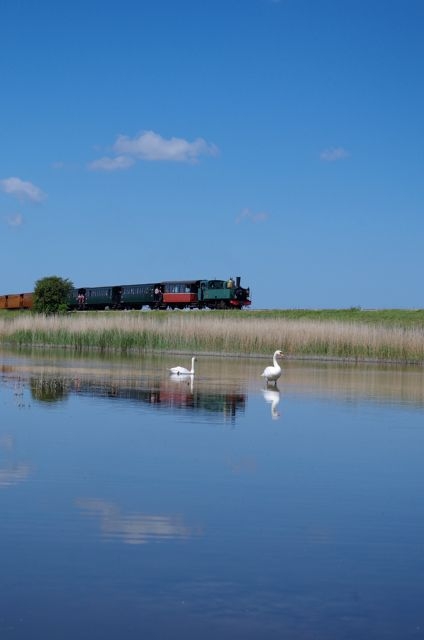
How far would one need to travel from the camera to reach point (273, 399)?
19469 millimetres

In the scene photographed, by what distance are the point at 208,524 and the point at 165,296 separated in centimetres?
5436

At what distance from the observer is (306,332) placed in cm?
3650

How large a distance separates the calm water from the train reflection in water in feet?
1.85

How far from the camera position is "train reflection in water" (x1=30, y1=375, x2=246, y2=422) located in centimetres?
1727

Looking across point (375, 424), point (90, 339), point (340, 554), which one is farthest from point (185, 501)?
point (90, 339)

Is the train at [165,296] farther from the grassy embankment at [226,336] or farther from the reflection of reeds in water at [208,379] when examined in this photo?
the reflection of reeds in water at [208,379]

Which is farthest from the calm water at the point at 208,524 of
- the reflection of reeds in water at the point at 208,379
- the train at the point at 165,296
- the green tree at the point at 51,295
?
the green tree at the point at 51,295

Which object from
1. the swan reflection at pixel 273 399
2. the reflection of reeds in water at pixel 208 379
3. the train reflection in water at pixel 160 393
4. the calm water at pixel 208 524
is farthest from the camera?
the reflection of reeds in water at pixel 208 379

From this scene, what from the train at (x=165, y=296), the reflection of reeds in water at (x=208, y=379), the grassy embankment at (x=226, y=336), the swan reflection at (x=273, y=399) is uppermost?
the train at (x=165, y=296)

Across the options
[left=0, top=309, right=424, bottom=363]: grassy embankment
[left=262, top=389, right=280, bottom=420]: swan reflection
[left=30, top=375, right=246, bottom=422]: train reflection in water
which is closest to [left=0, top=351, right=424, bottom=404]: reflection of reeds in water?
[left=30, top=375, right=246, bottom=422]: train reflection in water

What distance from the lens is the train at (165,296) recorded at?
5919 centimetres

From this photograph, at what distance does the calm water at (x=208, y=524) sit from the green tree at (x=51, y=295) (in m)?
50.4

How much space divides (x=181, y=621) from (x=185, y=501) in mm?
3146

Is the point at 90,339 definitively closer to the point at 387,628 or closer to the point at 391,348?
the point at 391,348
